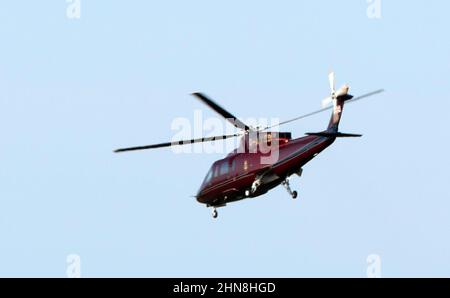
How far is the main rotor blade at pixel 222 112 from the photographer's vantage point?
63431 millimetres

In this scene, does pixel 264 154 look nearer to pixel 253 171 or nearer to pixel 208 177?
pixel 253 171

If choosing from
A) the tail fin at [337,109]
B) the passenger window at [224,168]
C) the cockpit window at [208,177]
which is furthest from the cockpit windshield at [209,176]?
the tail fin at [337,109]

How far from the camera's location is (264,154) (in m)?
69.0

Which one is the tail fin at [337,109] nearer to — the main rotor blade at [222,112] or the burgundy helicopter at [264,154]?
the burgundy helicopter at [264,154]

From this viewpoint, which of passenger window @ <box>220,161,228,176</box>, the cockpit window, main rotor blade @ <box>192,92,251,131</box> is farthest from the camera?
the cockpit window

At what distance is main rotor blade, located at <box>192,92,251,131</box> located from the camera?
63.4 m

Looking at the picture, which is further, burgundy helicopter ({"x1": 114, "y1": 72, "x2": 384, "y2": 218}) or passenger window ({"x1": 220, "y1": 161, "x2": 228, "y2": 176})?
passenger window ({"x1": 220, "y1": 161, "x2": 228, "y2": 176})

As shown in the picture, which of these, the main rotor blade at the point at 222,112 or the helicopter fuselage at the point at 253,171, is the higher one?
the main rotor blade at the point at 222,112

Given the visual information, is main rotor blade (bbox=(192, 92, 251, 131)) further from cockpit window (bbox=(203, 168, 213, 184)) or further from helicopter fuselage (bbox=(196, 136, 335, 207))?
cockpit window (bbox=(203, 168, 213, 184))

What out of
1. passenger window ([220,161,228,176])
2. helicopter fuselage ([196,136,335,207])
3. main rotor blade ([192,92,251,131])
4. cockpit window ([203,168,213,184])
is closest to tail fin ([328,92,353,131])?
helicopter fuselage ([196,136,335,207])

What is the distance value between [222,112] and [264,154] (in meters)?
4.74
